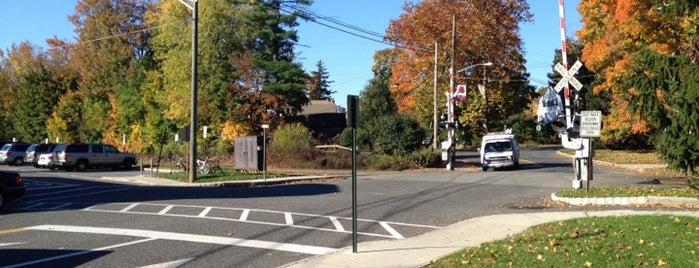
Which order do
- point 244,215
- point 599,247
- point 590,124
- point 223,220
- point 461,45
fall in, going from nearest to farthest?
Answer: point 599,247 < point 223,220 < point 244,215 < point 590,124 < point 461,45

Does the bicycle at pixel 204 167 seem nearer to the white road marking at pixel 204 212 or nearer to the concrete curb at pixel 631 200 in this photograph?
the white road marking at pixel 204 212

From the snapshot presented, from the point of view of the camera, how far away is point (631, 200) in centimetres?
1533

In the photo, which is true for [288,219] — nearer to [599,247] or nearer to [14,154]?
[599,247]

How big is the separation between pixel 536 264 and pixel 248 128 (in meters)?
41.0

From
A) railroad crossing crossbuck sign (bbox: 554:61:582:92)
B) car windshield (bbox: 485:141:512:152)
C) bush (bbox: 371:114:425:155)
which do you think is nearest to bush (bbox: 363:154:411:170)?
bush (bbox: 371:114:425:155)

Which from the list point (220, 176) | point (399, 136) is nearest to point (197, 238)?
point (220, 176)

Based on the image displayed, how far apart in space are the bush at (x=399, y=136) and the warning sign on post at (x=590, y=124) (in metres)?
20.3

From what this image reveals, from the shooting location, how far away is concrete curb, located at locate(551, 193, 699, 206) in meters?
14.8

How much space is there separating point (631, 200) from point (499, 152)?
1882 cm

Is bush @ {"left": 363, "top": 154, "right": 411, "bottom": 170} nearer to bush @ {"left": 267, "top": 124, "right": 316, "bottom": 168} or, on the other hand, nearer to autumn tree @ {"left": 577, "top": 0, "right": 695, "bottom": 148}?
bush @ {"left": 267, "top": 124, "right": 316, "bottom": 168}

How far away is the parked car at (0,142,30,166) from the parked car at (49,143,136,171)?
10136mm

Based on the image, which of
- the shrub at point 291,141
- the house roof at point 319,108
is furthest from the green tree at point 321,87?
the shrub at point 291,141

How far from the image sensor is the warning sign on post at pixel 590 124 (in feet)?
55.7

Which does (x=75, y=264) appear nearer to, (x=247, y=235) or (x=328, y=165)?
(x=247, y=235)
